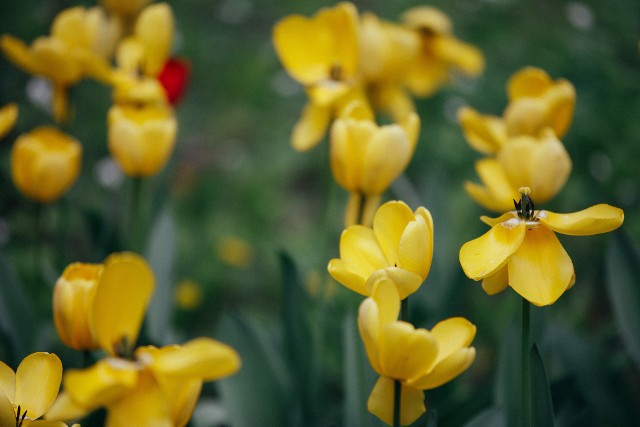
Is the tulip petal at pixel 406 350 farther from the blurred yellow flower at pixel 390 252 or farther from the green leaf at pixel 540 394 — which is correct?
the green leaf at pixel 540 394

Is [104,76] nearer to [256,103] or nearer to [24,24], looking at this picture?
[24,24]

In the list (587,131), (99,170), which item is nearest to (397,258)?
(587,131)

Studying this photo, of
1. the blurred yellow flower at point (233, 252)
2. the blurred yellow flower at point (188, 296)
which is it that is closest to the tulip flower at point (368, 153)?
the blurred yellow flower at point (188, 296)

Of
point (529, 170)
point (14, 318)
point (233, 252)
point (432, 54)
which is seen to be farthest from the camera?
point (233, 252)

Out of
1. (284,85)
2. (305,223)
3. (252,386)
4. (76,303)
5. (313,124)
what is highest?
(313,124)

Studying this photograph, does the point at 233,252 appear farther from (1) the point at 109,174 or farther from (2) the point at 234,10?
(2) the point at 234,10

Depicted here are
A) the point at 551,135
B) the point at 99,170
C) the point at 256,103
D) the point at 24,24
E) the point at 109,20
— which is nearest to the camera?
the point at 551,135

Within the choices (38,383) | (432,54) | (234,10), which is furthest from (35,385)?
(234,10)
